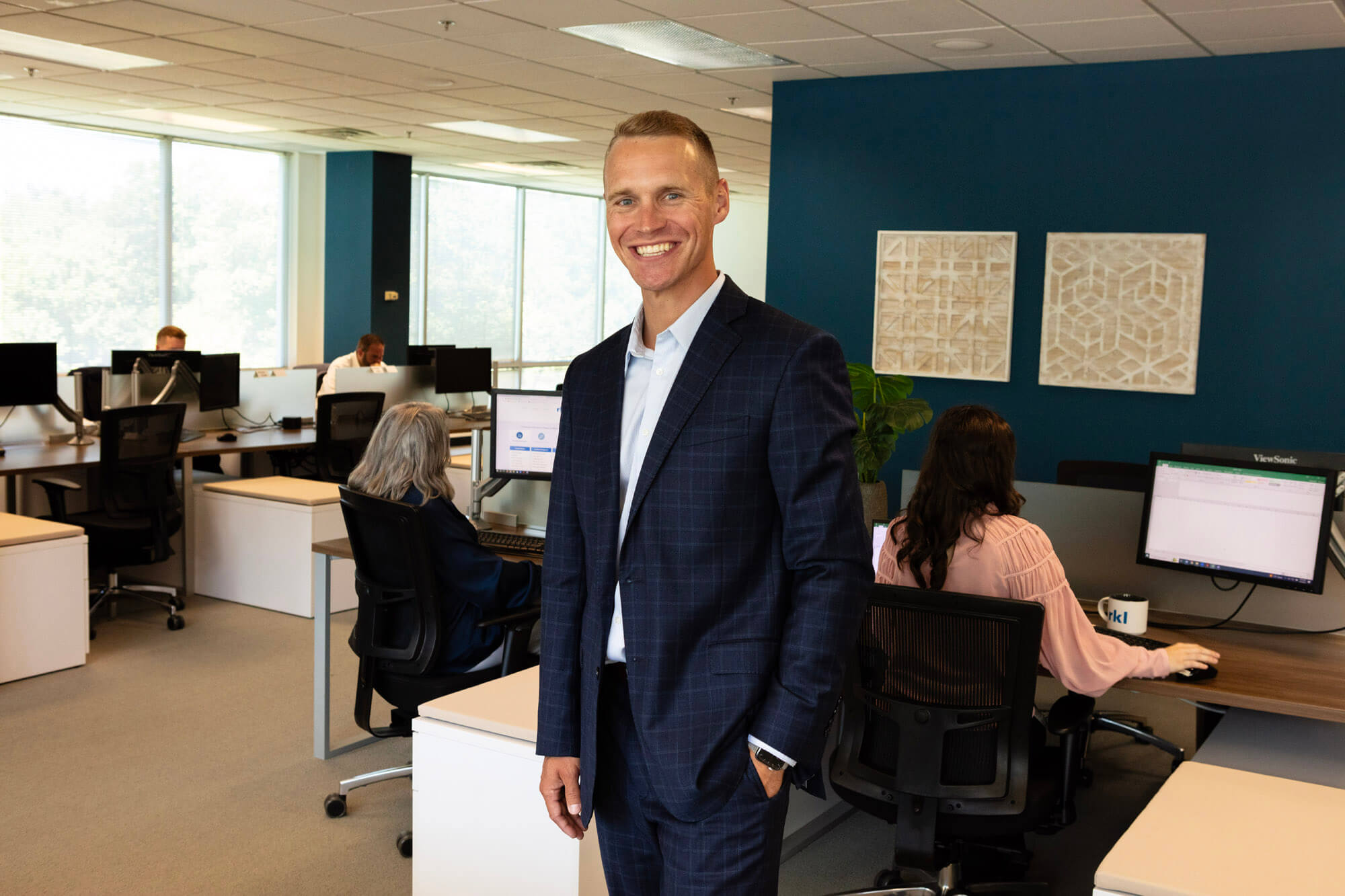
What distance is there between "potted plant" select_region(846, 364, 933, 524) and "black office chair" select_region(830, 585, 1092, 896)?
240 cm

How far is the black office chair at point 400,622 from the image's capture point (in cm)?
319

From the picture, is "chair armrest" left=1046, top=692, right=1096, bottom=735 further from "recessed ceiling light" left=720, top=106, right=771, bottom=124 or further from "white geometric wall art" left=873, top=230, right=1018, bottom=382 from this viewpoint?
"recessed ceiling light" left=720, top=106, right=771, bottom=124

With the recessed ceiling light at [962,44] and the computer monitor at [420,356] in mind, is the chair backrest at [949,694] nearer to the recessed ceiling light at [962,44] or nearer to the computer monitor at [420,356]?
the recessed ceiling light at [962,44]

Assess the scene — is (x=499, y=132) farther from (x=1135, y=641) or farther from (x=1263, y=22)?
(x=1135, y=641)

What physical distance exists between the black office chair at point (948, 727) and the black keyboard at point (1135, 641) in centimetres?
23

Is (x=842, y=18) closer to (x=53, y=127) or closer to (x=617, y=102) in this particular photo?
(x=617, y=102)

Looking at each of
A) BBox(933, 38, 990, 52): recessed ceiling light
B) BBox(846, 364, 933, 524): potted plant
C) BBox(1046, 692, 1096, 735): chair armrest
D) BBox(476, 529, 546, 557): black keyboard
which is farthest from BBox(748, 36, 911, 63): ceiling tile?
BBox(1046, 692, 1096, 735): chair armrest

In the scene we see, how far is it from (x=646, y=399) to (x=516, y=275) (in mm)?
12764

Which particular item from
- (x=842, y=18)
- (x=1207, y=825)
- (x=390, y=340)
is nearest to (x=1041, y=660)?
(x=1207, y=825)

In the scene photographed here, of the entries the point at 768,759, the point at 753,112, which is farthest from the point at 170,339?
the point at 768,759

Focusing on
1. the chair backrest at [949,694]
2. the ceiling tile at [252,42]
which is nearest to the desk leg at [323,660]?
the chair backrest at [949,694]

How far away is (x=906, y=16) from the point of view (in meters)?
4.94

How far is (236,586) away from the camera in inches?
233

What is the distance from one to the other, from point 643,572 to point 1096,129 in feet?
17.0
